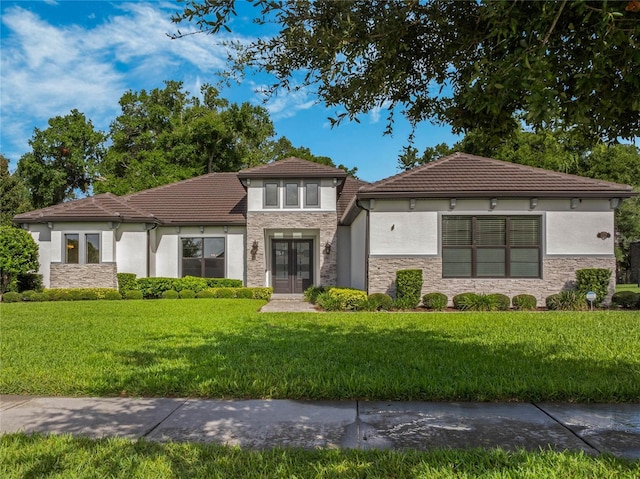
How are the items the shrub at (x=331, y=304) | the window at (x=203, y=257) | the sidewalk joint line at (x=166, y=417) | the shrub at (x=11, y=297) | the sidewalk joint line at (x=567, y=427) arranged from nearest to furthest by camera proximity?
1. the sidewalk joint line at (x=567, y=427)
2. the sidewalk joint line at (x=166, y=417)
3. the shrub at (x=331, y=304)
4. the shrub at (x=11, y=297)
5. the window at (x=203, y=257)

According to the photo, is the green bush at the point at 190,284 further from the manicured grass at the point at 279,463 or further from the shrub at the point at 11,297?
the manicured grass at the point at 279,463

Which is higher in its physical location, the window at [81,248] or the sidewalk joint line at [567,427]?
the window at [81,248]

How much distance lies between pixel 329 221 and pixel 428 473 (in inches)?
593

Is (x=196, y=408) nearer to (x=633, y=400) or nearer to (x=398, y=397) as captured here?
(x=398, y=397)

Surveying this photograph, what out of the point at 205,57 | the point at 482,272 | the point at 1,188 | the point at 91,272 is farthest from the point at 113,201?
the point at 1,188

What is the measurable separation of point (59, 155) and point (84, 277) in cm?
1890

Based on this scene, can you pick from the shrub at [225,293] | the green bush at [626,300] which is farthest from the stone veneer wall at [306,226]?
the green bush at [626,300]

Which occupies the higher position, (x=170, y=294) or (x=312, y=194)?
(x=312, y=194)

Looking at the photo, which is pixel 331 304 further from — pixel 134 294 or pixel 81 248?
pixel 81 248

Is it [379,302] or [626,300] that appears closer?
[379,302]

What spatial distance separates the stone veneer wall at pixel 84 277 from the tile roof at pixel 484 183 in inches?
441

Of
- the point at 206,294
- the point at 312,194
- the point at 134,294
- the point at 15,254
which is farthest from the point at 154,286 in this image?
the point at 312,194

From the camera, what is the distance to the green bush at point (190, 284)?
17531mm

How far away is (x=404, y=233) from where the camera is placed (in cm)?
1373
